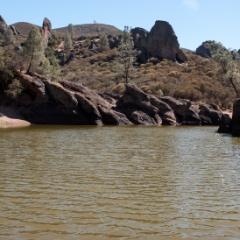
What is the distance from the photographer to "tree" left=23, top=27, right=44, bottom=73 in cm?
5544

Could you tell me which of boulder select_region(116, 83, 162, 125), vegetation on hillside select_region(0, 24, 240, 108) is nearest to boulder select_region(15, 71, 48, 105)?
vegetation on hillside select_region(0, 24, 240, 108)

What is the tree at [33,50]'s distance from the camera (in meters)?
55.4

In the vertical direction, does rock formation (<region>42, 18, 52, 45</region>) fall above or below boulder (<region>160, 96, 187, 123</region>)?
above

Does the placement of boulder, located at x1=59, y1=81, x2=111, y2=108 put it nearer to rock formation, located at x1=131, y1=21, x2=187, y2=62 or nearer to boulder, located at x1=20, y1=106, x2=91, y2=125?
boulder, located at x1=20, y1=106, x2=91, y2=125

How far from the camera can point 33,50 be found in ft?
183

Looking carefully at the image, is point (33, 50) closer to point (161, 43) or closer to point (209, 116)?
point (209, 116)

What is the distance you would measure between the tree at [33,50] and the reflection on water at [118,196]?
125 feet

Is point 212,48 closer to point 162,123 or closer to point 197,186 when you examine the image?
point 162,123

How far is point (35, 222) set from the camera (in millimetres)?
8758

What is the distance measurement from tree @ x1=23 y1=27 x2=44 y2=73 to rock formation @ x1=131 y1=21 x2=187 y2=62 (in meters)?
60.8

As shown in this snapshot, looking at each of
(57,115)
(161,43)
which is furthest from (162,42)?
(57,115)

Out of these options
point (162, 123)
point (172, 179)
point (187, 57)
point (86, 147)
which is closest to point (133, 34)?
point (187, 57)

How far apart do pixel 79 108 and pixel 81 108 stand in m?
0.30

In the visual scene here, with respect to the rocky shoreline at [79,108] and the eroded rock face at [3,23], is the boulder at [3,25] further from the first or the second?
the rocky shoreline at [79,108]
